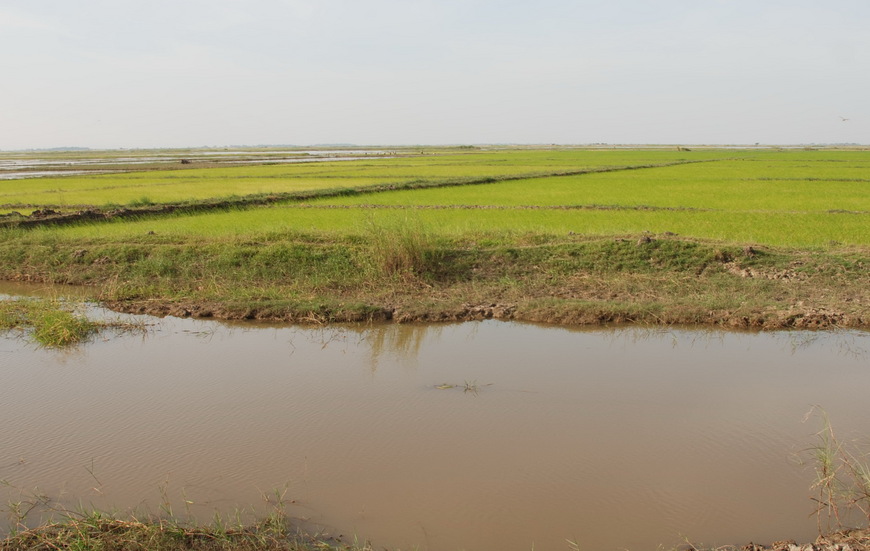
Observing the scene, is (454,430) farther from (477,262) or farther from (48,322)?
(477,262)

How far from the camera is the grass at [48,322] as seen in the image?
6.14 metres

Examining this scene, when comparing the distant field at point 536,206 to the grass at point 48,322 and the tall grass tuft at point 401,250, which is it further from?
the grass at point 48,322

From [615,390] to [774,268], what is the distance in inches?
170

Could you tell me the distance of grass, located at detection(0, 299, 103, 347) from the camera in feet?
20.2

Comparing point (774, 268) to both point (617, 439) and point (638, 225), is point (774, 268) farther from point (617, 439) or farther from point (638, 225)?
point (617, 439)

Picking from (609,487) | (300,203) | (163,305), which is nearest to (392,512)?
(609,487)

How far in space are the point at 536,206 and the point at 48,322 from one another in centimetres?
1000

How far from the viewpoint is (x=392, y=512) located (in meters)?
3.18

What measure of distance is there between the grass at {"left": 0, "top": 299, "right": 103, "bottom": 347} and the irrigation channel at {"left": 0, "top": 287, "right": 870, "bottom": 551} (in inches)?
7.9

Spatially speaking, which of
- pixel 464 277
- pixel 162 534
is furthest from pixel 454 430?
pixel 464 277

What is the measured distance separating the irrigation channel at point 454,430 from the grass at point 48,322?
0.20 meters

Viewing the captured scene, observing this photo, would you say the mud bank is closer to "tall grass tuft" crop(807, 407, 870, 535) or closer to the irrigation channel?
the irrigation channel

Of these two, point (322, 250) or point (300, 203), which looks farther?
point (300, 203)

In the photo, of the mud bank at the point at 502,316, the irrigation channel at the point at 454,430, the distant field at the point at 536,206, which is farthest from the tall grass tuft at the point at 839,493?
the distant field at the point at 536,206
